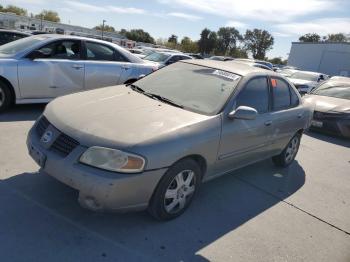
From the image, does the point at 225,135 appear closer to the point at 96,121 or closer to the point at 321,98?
the point at 96,121

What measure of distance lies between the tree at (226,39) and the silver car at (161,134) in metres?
77.8

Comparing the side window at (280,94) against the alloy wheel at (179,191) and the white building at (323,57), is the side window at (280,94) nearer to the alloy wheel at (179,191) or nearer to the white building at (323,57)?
the alloy wheel at (179,191)

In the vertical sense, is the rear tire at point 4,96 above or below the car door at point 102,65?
below

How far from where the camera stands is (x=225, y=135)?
3961mm

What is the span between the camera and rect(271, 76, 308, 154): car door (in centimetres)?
498

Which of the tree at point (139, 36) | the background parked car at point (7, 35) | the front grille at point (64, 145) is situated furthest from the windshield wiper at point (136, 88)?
the tree at point (139, 36)

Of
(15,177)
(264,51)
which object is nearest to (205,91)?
(15,177)

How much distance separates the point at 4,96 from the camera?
6289mm

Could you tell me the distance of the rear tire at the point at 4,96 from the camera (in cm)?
625

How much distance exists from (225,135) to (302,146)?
168 inches

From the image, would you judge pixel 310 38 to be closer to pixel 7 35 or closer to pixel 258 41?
pixel 258 41

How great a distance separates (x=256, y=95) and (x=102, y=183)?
243 centimetres

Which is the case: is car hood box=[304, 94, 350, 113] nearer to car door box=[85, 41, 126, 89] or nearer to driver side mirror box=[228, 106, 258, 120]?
car door box=[85, 41, 126, 89]

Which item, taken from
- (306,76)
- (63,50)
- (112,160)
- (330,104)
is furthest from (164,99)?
(306,76)
